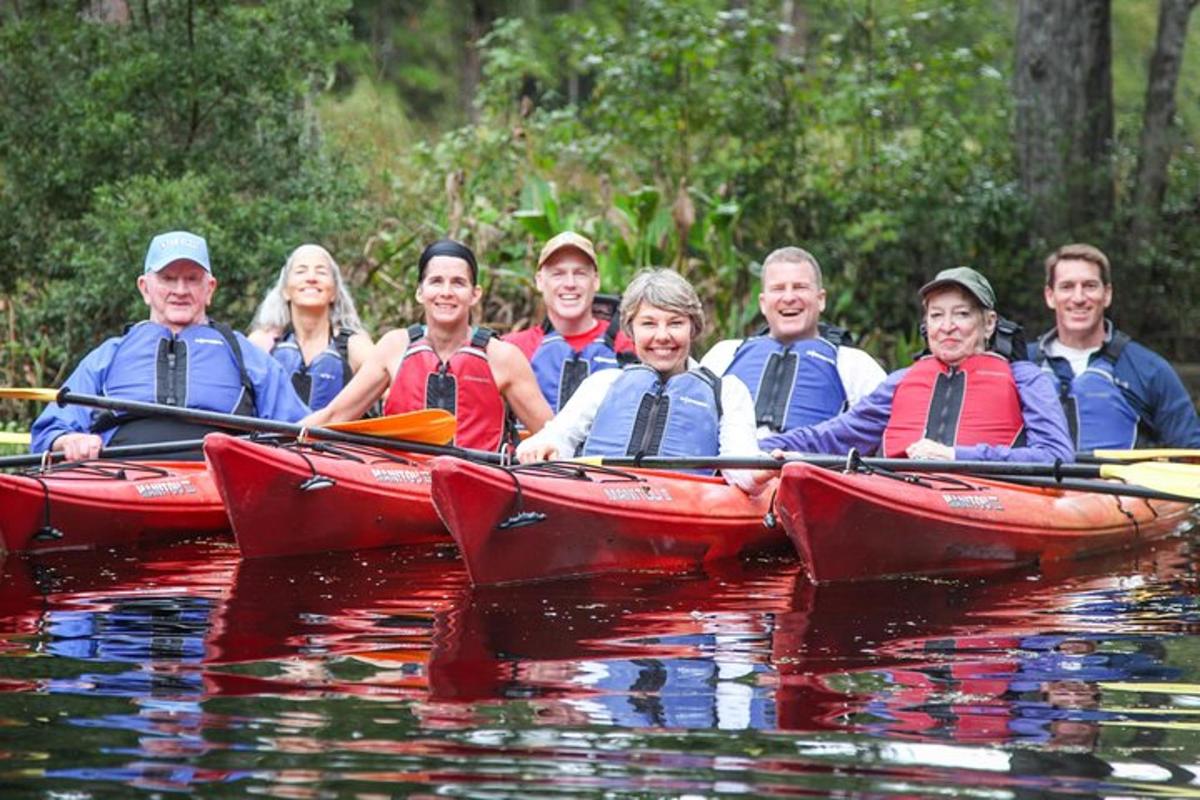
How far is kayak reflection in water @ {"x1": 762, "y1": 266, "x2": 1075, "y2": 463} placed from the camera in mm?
7199

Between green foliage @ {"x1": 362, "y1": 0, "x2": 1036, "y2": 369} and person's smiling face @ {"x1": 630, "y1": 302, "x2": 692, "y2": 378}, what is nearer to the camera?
person's smiling face @ {"x1": 630, "y1": 302, "x2": 692, "y2": 378}

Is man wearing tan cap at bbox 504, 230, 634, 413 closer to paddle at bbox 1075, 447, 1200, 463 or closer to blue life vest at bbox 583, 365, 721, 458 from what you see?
blue life vest at bbox 583, 365, 721, 458

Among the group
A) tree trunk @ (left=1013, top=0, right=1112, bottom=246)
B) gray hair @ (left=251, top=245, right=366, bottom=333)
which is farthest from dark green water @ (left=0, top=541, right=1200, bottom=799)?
tree trunk @ (left=1013, top=0, right=1112, bottom=246)

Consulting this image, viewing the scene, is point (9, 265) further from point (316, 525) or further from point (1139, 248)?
point (1139, 248)

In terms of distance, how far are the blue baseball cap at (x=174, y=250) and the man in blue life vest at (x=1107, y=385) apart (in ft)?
12.1

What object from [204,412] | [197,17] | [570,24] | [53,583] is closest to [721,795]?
[53,583]

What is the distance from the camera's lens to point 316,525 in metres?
7.49

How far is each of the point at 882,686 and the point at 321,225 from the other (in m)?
7.02

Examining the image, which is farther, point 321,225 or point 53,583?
point 321,225

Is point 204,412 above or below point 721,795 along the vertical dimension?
above

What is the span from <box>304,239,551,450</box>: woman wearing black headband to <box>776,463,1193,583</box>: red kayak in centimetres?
169

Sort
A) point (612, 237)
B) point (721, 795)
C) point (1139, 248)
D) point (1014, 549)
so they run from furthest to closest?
point (1139, 248)
point (612, 237)
point (1014, 549)
point (721, 795)

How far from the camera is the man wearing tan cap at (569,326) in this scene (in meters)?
8.50

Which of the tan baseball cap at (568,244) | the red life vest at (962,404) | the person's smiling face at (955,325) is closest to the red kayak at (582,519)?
the red life vest at (962,404)
